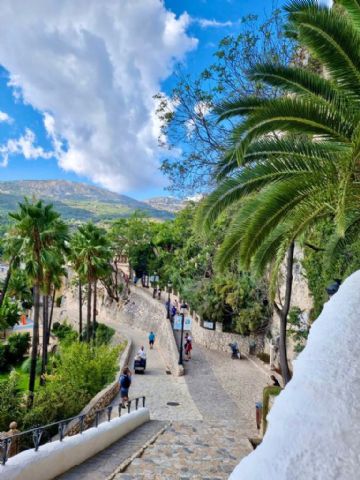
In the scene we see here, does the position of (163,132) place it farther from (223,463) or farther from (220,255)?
(223,463)

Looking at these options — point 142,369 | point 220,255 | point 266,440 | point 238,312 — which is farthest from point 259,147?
point 238,312

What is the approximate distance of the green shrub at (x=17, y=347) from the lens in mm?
32250

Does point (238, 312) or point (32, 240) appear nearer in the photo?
point (32, 240)

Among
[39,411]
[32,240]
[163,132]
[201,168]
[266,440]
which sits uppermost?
[163,132]

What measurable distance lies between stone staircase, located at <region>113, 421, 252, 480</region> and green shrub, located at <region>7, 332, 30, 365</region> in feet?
85.2

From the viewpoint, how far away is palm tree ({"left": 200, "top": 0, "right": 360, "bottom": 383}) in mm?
5520

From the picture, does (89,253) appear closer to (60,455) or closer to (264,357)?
(264,357)

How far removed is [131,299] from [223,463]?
103 feet

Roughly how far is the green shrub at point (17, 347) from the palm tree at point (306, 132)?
3138 centimetres

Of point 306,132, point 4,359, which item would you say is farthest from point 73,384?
point 4,359

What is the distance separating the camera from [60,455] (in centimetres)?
675

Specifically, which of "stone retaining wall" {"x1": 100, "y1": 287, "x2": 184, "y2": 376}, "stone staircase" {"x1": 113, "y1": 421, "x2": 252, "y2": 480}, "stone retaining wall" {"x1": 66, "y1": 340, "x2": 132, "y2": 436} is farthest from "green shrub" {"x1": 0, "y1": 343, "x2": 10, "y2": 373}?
"stone staircase" {"x1": 113, "y1": 421, "x2": 252, "y2": 480}

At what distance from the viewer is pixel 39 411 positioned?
12023 millimetres

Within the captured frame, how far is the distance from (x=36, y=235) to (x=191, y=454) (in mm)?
12014
